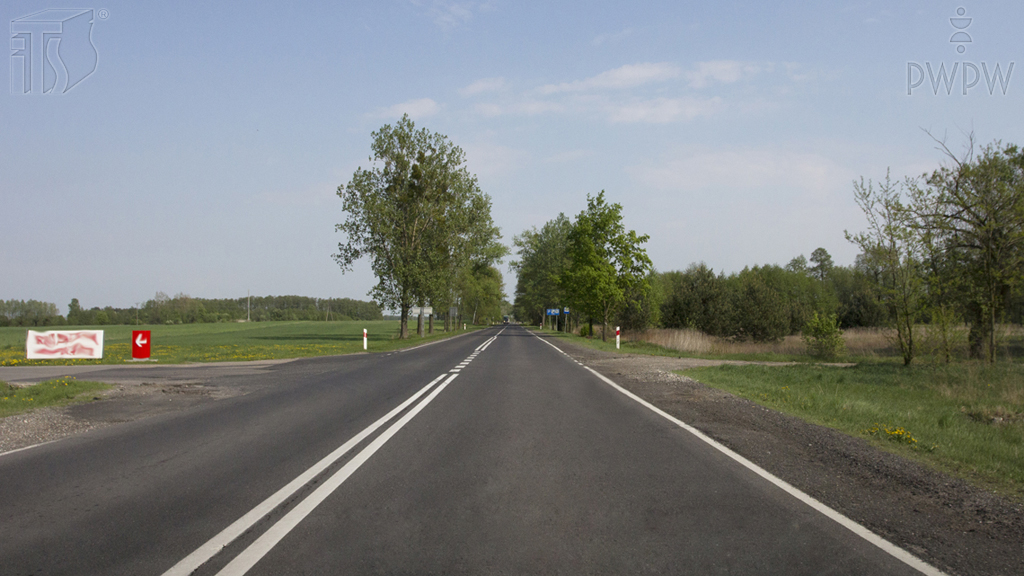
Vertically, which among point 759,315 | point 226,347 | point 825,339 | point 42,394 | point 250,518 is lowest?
point 226,347

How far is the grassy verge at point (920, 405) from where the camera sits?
711 centimetres

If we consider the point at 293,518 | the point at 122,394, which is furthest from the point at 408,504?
the point at 122,394

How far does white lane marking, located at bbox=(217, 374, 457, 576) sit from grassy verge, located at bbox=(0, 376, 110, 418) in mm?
7124

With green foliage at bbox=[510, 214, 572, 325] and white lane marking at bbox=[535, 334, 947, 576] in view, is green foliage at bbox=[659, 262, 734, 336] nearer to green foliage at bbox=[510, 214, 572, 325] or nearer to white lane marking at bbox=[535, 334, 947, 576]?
green foliage at bbox=[510, 214, 572, 325]

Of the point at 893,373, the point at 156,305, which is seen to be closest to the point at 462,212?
the point at 893,373

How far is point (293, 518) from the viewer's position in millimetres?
4598

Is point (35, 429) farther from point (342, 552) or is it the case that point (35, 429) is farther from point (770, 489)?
point (770, 489)

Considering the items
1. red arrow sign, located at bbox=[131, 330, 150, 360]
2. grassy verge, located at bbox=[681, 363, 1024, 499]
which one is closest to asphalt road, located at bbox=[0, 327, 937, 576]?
grassy verge, located at bbox=[681, 363, 1024, 499]

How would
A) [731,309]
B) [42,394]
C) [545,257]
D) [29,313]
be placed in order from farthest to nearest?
[29,313] → [545,257] → [731,309] → [42,394]

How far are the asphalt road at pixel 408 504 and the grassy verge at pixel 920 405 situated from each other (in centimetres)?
274

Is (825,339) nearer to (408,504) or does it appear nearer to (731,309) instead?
(731,309)

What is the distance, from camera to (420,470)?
20.3ft

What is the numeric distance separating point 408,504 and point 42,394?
11033mm

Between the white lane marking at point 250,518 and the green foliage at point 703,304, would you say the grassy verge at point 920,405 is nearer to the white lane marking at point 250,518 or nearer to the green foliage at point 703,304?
the white lane marking at point 250,518
